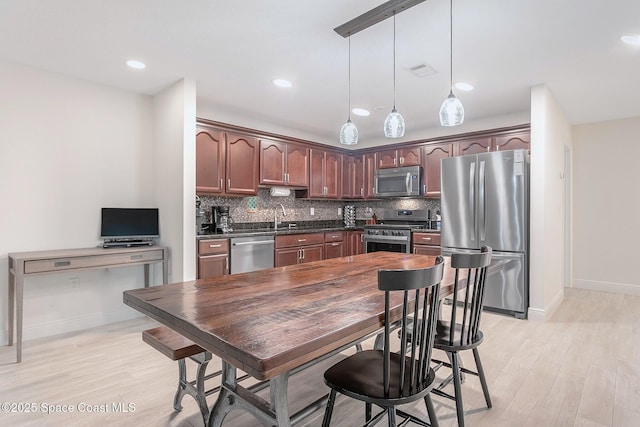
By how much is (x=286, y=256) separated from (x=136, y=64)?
2678mm

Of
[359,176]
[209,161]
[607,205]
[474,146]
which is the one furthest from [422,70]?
[607,205]

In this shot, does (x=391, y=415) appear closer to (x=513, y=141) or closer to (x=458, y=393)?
(x=458, y=393)

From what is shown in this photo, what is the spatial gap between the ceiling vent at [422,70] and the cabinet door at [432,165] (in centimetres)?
191

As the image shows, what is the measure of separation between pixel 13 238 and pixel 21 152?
770 millimetres

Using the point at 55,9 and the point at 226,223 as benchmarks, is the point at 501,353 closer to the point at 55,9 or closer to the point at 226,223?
the point at 226,223

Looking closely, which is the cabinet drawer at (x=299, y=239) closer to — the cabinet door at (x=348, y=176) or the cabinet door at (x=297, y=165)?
the cabinet door at (x=297, y=165)

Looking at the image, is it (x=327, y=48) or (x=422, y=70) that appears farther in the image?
(x=422, y=70)

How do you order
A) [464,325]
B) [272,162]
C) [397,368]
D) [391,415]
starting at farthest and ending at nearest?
1. [272,162]
2. [464,325]
3. [397,368]
4. [391,415]

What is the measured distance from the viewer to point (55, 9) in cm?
225

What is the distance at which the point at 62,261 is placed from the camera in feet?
9.68

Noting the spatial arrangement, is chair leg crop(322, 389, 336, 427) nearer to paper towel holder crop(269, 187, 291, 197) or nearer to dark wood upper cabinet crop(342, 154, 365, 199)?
paper towel holder crop(269, 187, 291, 197)

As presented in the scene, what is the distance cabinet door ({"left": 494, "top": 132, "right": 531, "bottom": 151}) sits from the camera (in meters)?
4.28

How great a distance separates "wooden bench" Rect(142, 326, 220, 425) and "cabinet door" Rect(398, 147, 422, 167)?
423cm

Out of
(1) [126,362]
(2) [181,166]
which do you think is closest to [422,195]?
(2) [181,166]
